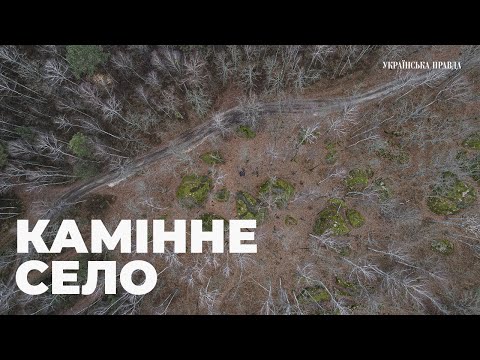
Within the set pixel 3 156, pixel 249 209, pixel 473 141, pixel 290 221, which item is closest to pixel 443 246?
pixel 473 141

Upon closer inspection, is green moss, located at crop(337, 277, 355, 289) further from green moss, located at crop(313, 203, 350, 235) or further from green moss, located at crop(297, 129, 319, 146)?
green moss, located at crop(297, 129, 319, 146)

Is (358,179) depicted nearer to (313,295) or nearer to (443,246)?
(443,246)

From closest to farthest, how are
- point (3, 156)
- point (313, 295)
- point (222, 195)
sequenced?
point (3, 156)
point (313, 295)
point (222, 195)

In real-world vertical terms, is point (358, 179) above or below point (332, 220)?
above

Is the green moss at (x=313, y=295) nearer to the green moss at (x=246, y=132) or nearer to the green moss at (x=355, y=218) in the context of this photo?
the green moss at (x=355, y=218)

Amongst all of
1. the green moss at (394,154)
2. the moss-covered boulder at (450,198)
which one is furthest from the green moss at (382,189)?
the moss-covered boulder at (450,198)
